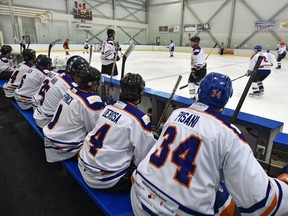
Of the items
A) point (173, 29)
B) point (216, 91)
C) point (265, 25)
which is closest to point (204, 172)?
point (216, 91)

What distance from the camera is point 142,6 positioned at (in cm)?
2312

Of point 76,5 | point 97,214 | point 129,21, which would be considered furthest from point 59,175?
point 129,21

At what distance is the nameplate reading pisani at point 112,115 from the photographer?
128cm

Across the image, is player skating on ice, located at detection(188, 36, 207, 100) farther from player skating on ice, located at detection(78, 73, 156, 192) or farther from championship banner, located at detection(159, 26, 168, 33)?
championship banner, located at detection(159, 26, 168, 33)

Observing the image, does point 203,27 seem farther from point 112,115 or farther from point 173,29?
point 112,115

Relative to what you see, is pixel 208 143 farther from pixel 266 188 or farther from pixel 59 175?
pixel 59 175

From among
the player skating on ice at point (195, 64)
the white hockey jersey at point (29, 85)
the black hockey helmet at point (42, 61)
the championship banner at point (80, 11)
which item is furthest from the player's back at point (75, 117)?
the championship banner at point (80, 11)

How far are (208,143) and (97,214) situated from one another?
1.23 m

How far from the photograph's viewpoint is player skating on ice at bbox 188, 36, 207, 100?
4.25m

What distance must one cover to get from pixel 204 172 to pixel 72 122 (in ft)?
3.83

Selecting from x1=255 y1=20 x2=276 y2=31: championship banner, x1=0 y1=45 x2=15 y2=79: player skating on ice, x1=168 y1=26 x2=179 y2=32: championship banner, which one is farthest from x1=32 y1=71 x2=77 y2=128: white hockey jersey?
x1=168 y1=26 x2=179 y2=32: championship banner

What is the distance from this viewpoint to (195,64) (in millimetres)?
4363

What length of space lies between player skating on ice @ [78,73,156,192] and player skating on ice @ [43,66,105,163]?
313 mm

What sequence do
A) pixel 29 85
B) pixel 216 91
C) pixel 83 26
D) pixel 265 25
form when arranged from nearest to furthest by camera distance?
1. pixel 216 91
2. pixel 29 85
3. pixel 265 25
4. pixel 83 26
